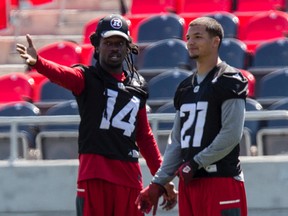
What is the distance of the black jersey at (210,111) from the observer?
6.08 metres

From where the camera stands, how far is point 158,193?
640 cm

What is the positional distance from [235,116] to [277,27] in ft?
19.7

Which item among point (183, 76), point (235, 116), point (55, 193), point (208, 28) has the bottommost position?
point (55, 193)

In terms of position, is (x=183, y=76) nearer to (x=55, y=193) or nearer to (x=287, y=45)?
(x=287, y=45)

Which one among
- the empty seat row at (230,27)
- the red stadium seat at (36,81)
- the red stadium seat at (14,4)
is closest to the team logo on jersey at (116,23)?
the red stadium seat at (36,81)

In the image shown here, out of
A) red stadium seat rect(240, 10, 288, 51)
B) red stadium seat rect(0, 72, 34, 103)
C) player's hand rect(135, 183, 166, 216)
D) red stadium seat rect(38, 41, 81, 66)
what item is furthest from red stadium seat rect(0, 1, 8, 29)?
player's hand rect(135, 183, 166, 216)

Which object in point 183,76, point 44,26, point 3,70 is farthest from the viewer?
point 44,26

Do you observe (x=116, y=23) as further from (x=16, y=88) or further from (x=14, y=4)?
(x=14, y=4)

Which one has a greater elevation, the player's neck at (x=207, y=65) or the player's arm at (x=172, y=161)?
the player's neck at (x=207, y=65)

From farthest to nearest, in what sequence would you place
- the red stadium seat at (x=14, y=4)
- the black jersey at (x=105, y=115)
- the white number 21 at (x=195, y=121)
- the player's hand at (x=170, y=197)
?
1. the red stadium seat at (x=14, y=4)
2. the black jersey at (x=105, y=115)
3. the player's hand at (x=170, y=197)
4. the white number 21 at (x=195, y=121)

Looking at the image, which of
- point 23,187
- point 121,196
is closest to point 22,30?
point 23,187

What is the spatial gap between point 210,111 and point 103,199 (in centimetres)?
98

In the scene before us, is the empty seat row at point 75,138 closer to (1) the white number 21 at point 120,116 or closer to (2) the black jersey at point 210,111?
(1) the white number 21 at point 120,116

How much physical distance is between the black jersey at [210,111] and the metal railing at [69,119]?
2.25m
